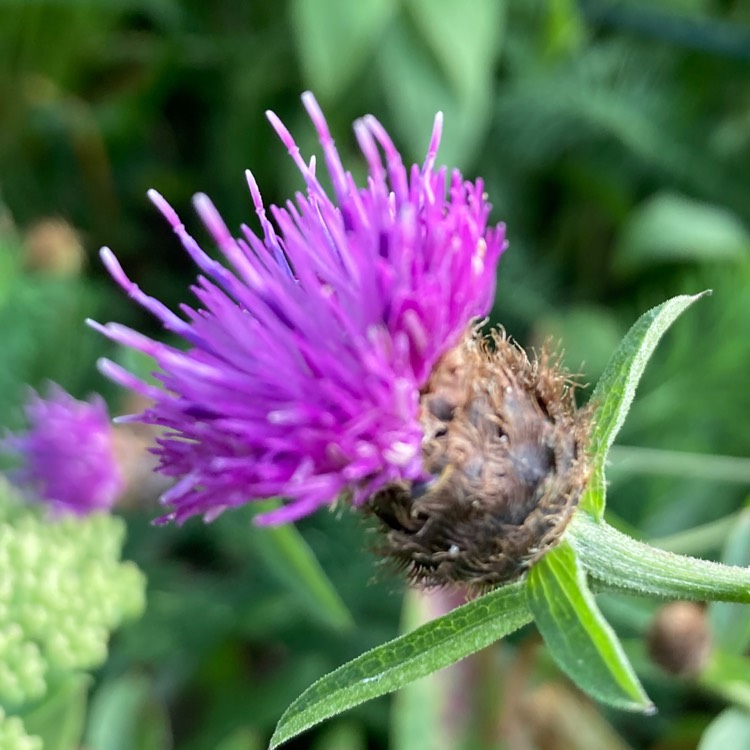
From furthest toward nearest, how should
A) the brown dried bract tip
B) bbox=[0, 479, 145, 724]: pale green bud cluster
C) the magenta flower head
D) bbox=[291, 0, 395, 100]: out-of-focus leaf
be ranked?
bbox=[291, 0, 395, 100]: out-of-focus leaf
the magenta flower head
bbox=[0, 479, 145, 724]: pale green bud cluster
the brown dried bract tip

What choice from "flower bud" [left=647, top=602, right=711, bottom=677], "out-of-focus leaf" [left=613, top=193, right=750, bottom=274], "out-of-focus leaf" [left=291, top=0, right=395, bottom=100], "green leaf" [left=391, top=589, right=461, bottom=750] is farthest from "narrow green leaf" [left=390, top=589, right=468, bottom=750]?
"out-of-focus leaf" [left=291, top=0, right=395, bottom=100]

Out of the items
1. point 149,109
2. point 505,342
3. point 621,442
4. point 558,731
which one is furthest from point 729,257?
point 149,109

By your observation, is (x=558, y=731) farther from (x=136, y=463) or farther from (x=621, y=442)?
(x=136, y=463)

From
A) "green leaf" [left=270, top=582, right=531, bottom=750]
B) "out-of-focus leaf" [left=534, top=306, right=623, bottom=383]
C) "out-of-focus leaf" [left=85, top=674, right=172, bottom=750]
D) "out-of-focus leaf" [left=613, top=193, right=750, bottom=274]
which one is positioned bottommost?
"out-of-focus leaf" [left=85, top=674, right=172, bottom=750]

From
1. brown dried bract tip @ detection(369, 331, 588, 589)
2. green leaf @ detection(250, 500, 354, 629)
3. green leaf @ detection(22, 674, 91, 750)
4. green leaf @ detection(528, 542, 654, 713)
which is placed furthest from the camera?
green leaf @ detection(250, 500, 354, 629)

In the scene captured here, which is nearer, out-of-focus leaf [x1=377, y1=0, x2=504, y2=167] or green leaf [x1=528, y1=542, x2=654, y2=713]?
green leaf [x1=528, y1=542, x2=654, y2=713]

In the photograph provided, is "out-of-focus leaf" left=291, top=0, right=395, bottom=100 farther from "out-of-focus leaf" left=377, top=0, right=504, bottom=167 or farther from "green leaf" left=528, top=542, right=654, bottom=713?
"green leaf" left=528, top=542, right=654, bottom=713

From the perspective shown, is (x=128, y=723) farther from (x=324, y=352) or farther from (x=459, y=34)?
(x=459, y=34)
